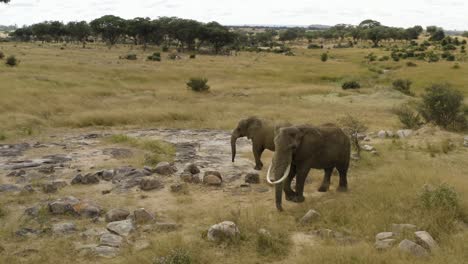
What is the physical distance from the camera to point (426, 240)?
781 centimetres

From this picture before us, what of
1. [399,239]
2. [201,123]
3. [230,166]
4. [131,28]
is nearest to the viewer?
[399,239]

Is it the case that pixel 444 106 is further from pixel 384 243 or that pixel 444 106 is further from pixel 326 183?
pixel 384 243

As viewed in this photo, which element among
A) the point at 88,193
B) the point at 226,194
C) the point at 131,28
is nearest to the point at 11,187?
the point at 88,193

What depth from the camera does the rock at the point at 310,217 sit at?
9445mm

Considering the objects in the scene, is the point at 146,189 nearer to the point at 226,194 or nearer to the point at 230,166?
the point at 226,194

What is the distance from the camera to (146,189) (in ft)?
39.1

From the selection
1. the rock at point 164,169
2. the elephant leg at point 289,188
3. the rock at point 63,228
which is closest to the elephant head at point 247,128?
the rock at point 164,169

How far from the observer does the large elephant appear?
1013 centimetres

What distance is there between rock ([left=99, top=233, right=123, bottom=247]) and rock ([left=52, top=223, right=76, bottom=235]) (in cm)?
83

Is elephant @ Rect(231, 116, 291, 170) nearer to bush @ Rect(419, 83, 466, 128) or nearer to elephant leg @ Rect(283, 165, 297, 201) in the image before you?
elephant leg @ Rect(283, 165, 297, 201)

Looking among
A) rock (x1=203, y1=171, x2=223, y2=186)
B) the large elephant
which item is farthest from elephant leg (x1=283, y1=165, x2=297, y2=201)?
rock (x1=203, y1=171, x2=223, y2=186)

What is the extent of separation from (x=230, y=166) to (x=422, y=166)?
5.53m

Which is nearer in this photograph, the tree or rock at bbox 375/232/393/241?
rock at bbox 375/232/393/241

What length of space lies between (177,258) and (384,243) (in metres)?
3.40
